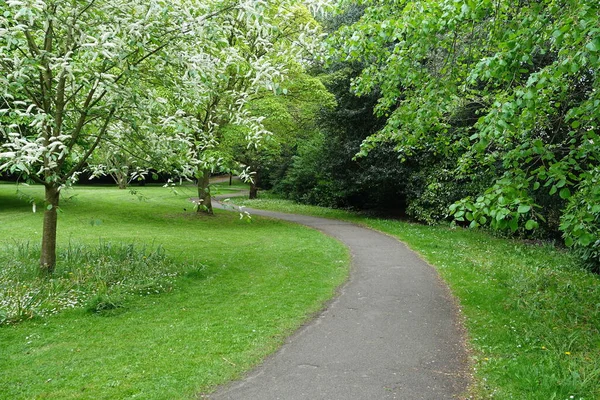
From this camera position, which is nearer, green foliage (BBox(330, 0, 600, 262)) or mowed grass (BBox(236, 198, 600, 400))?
green foliage (BBox(330, 0, 600, 262))

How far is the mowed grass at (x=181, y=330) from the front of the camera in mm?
4664

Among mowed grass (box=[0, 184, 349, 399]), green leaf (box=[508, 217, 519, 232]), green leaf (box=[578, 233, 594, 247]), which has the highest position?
green leaf (box=[508, 217, 519, 232])

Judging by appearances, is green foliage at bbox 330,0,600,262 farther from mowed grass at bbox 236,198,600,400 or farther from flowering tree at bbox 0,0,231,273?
flowering tree at bbox 0,0,231,273

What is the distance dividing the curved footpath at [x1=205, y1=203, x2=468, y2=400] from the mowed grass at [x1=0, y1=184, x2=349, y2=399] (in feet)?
1.25

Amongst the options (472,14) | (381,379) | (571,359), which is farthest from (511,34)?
(381,379)

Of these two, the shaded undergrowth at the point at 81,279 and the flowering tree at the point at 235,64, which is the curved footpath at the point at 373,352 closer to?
the flowering tree at the point at 235,64

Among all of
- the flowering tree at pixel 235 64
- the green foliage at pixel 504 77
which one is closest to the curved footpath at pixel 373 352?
the green foliage at pixel 504 77

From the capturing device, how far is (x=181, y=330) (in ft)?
20.5

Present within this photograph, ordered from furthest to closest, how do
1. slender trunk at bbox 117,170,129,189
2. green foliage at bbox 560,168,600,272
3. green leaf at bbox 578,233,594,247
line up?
slender trunk at bbox 117,170,129,189 < green foliage at bbox 560,168,600,272 < green leaf at bbox 578,233,594,247

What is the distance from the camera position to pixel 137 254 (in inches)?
398

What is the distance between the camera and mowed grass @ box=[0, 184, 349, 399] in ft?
15.3

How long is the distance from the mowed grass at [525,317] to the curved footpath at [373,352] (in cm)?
35

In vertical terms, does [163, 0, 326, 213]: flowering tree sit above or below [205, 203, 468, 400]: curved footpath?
above

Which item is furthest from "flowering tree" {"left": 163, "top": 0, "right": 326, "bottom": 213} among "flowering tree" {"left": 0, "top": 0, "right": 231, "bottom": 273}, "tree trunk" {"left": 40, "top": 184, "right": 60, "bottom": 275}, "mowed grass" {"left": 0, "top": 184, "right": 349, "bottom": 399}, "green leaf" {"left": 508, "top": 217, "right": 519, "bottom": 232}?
"green leaf" {"left": 508, "top": 217, "right": 519, "bottom": 232}
